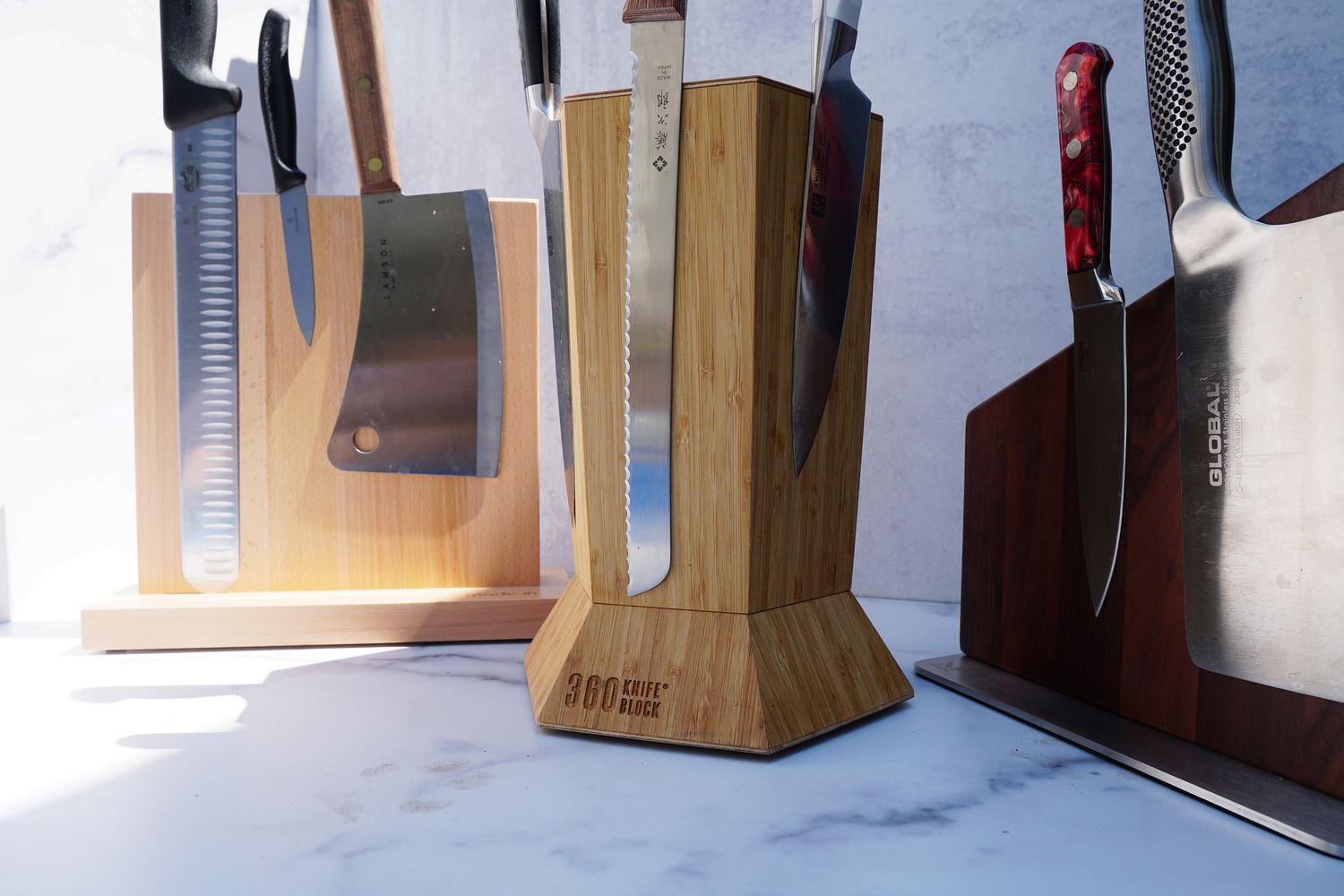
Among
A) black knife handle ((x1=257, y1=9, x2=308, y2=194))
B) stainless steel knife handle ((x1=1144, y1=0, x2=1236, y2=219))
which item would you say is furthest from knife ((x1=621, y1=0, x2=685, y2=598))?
black knife handle ((x1=257, y1=9, x2=308, y2=194))

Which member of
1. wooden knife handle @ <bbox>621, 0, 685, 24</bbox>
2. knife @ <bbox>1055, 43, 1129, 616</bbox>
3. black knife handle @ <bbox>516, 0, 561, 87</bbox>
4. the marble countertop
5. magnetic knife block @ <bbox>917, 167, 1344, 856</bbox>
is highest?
black knife handle @ <bbox>516, 0, 561, 87</bbox>

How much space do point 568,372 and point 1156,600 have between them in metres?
0.32

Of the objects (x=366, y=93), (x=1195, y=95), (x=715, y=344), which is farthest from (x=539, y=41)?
(x=1195, y=95)

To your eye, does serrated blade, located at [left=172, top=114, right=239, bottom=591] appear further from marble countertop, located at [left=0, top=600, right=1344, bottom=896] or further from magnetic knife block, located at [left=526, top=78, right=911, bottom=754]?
magnetic knife block, located at [left=526, top=78, right=911, bottom=754]

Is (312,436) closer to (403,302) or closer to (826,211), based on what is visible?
(403,302)

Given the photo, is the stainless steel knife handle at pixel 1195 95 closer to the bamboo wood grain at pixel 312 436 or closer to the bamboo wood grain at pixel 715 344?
the bamboo wood grain at pixel 715 344

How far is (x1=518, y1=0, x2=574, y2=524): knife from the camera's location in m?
0.55

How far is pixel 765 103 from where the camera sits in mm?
423

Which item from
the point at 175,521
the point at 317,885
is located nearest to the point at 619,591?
the point at 317,885

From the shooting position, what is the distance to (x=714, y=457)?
44 centimetres

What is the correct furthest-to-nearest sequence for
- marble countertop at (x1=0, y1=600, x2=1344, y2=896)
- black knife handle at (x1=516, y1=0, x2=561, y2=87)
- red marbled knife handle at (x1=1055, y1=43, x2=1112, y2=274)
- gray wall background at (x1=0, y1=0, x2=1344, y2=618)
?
gray wall background at (x1=0, y1=0, x2=1344, y2=618)
black knife handle at (x1=516, y1=0, x2=561, y2=87)
red marbled knife handle at (x1=1055, y1=43, x2=1112, y2=274)
marble countertop at (x1=0, y1=600, x2=1344, y2=896)

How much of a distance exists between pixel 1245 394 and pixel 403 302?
507mm

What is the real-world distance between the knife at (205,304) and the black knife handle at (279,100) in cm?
2

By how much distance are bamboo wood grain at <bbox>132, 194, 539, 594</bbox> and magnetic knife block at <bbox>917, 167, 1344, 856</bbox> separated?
319 mm
